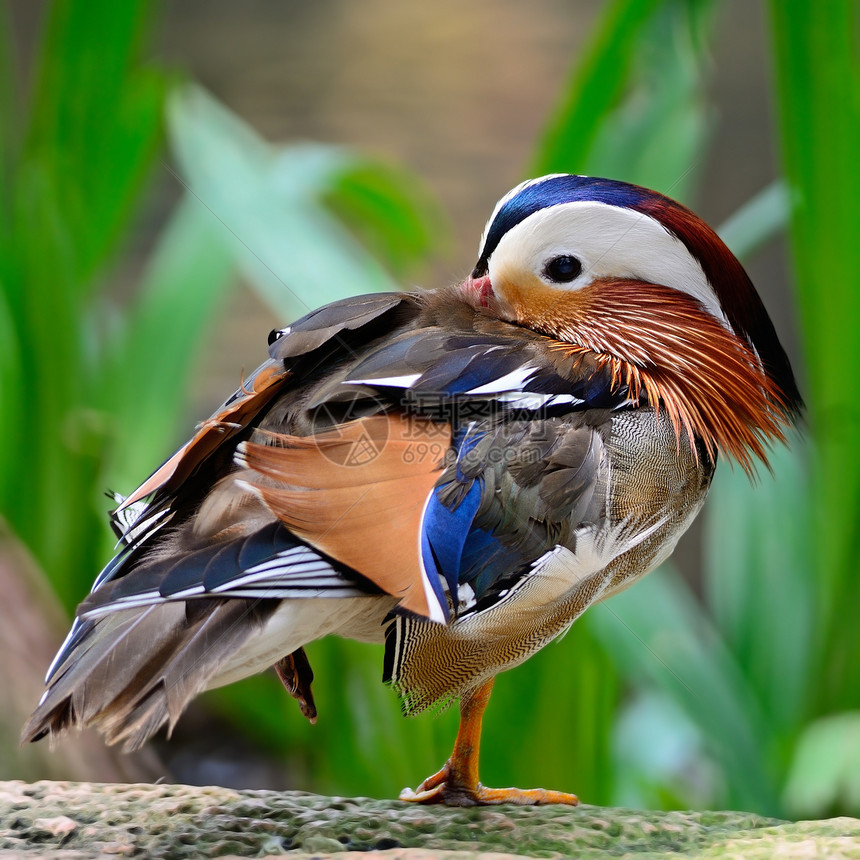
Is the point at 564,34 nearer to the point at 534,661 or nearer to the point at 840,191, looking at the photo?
the point at 840,191

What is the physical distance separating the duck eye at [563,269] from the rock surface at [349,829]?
1.66 feet

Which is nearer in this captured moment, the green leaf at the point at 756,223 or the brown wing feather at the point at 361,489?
the brown wing feather at the point at 361,489

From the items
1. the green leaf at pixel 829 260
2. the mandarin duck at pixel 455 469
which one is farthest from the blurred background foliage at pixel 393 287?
the mandarin duck at pixel 455 469

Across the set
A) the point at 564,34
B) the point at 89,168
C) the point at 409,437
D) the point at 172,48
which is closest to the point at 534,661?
the point at 409,437

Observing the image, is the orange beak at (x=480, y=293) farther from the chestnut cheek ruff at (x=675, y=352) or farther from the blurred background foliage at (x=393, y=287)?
the blurred background foliage at (x=393, y=287)

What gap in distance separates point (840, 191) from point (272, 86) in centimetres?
378

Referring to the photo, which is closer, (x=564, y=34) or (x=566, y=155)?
(x=566, y=155)

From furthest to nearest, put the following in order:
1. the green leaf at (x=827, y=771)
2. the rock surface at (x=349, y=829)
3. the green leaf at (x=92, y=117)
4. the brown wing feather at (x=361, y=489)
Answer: the green leaf at (x=92, y=117), the green leaf at (x=827, y=771), the rock surface at (x=349, y=829), the brown wing feather at (x=361, y=489)

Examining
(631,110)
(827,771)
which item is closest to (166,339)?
(631,110)

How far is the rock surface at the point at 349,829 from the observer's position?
34.1 inches

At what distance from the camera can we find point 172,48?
4711 millimetres

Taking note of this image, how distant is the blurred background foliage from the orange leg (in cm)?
16

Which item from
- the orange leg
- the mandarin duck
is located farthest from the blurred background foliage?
the mandarin duck

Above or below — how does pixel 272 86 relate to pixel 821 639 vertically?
above
